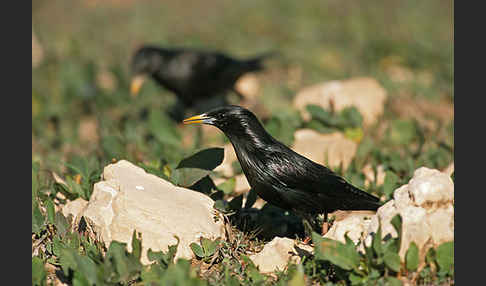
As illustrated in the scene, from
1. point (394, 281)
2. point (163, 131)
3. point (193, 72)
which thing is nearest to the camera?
point (394, 281)

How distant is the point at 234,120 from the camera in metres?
4.08

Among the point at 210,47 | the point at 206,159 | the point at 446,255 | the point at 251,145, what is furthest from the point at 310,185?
the point at 210,47

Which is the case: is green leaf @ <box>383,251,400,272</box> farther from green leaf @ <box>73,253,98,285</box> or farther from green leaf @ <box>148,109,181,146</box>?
green leaf @ <box>148,109,181,146</box>

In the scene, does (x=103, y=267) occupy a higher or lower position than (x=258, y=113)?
higher

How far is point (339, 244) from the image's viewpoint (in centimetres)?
328

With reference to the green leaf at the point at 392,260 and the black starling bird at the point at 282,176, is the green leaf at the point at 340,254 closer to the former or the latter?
the green leaf at the point at 392,260

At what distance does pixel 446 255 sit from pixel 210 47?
7468 mm

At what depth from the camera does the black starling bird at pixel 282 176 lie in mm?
3947

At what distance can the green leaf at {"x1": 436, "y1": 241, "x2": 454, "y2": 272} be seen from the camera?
3188mm

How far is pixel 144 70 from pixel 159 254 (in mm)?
4986

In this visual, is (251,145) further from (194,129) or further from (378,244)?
(194,129)

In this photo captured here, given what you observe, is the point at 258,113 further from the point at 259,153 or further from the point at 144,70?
the point at 259,153

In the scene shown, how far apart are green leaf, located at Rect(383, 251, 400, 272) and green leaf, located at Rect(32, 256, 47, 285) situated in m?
1.85

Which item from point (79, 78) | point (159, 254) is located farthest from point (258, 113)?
point (159, 254)
